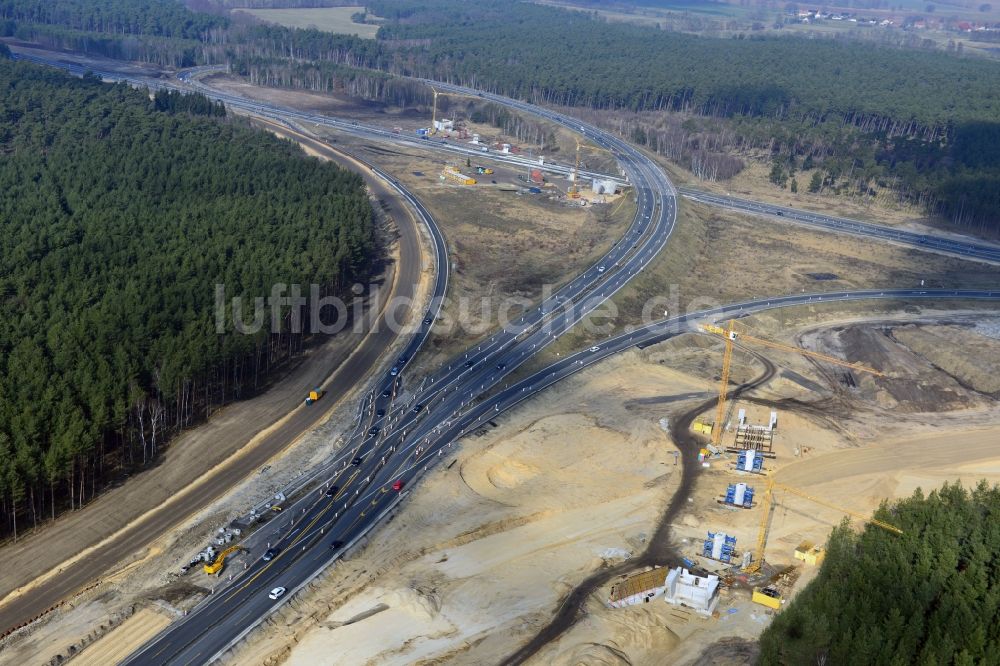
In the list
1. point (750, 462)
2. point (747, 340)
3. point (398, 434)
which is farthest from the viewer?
point (747, 340)

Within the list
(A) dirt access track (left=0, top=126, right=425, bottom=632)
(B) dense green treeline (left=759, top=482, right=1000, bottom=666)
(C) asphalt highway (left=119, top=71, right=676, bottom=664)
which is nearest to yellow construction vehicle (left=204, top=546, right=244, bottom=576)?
(C) asphalt highway (left=119, top=71, right=676, bottom=664)

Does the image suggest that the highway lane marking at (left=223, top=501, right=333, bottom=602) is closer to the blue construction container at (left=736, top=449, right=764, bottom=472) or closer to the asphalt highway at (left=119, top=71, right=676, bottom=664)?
the asphalt highway at (left=119, top=71, right=676, bottom=664)

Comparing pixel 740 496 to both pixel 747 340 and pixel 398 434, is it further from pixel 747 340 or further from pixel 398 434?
pixel 747 340

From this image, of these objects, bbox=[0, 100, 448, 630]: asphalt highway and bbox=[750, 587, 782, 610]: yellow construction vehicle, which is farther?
bbox=[750, 587, 782, 610]: yellow construction vehicle

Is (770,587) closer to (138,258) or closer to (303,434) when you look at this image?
(303,434)

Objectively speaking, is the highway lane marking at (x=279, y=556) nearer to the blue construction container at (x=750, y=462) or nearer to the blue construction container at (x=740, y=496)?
the blue construction container at (x=740, y=496)

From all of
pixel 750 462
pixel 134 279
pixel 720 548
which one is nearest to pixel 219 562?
pixel 720 548

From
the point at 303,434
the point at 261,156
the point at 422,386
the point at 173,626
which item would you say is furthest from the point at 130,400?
the point at 261,156
